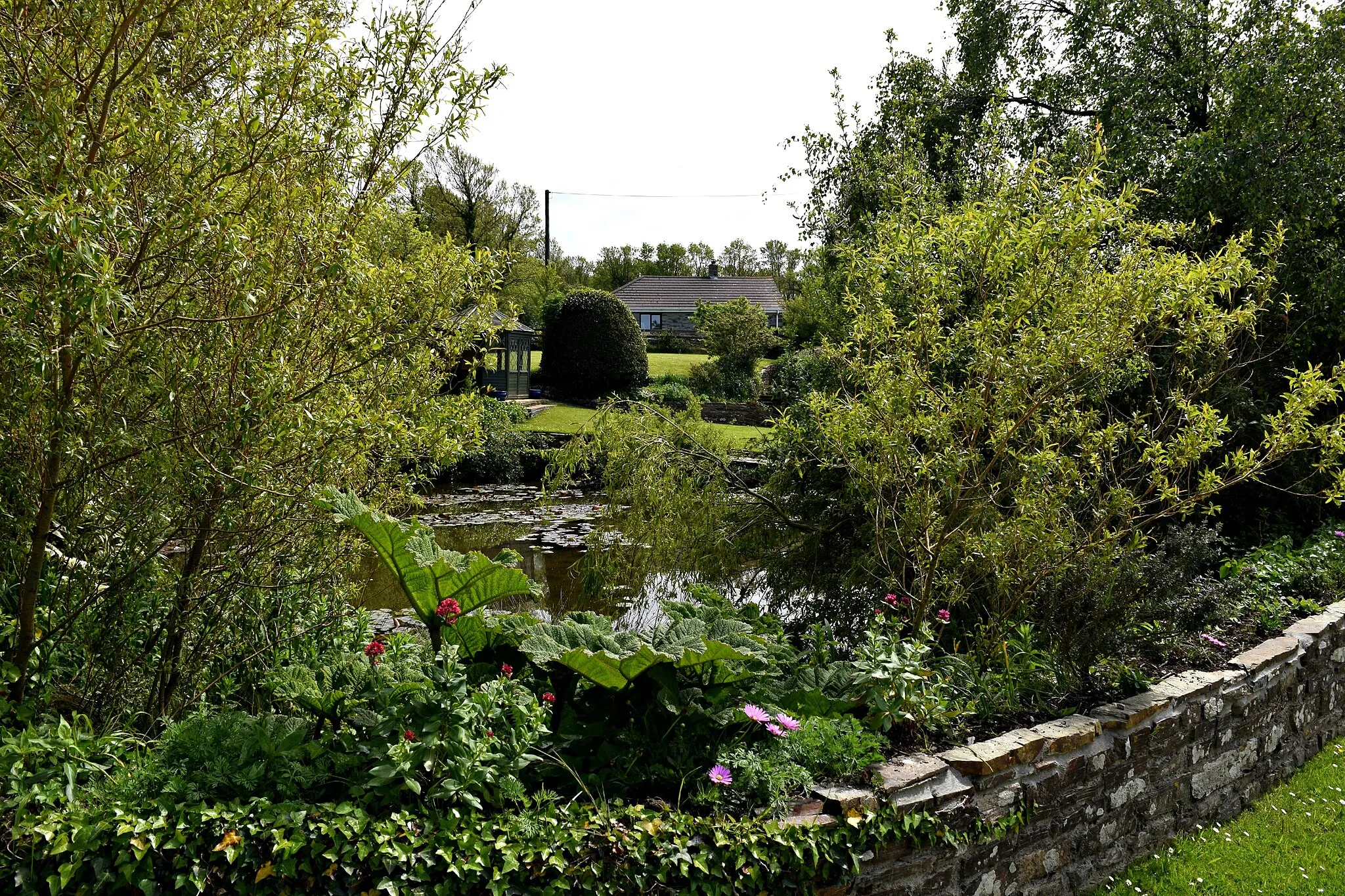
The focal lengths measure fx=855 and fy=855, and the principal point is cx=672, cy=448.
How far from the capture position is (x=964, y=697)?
3605mm

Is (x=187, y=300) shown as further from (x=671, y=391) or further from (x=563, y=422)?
(x=671, y=391)

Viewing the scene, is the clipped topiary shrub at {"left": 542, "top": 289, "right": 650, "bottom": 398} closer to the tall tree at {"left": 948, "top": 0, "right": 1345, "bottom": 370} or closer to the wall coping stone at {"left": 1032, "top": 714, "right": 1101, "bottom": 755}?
the tall tree at {"left": 948, "top": 0, "right": 1345, "bottom": 370}

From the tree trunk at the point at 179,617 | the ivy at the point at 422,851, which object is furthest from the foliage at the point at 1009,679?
the tree trunk at the point at 179,617

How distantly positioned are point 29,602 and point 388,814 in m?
1.21

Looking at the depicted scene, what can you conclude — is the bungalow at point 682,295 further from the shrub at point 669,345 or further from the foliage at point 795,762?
the foliage at point 795,762

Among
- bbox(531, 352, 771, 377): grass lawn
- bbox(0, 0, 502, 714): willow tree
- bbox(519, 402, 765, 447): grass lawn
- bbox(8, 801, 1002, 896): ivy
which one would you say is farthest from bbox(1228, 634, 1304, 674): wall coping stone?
bbox(531, 352, 771, 377): grass lawn

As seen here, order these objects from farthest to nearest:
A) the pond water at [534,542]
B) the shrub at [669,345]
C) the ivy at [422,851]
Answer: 1. the shrub at [669,345]
2. the pond water at [534,542]
3. the ivy at [422,851]

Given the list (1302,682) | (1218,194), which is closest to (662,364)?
(1218,194)

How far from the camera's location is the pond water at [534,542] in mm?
7250

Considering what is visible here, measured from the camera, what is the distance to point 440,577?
118 inches

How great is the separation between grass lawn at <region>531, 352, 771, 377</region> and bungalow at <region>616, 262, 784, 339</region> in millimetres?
9151

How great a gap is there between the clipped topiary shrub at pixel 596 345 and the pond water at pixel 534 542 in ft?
24.3

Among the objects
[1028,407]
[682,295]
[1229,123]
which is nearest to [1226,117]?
[1229,123]

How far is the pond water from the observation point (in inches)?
285
